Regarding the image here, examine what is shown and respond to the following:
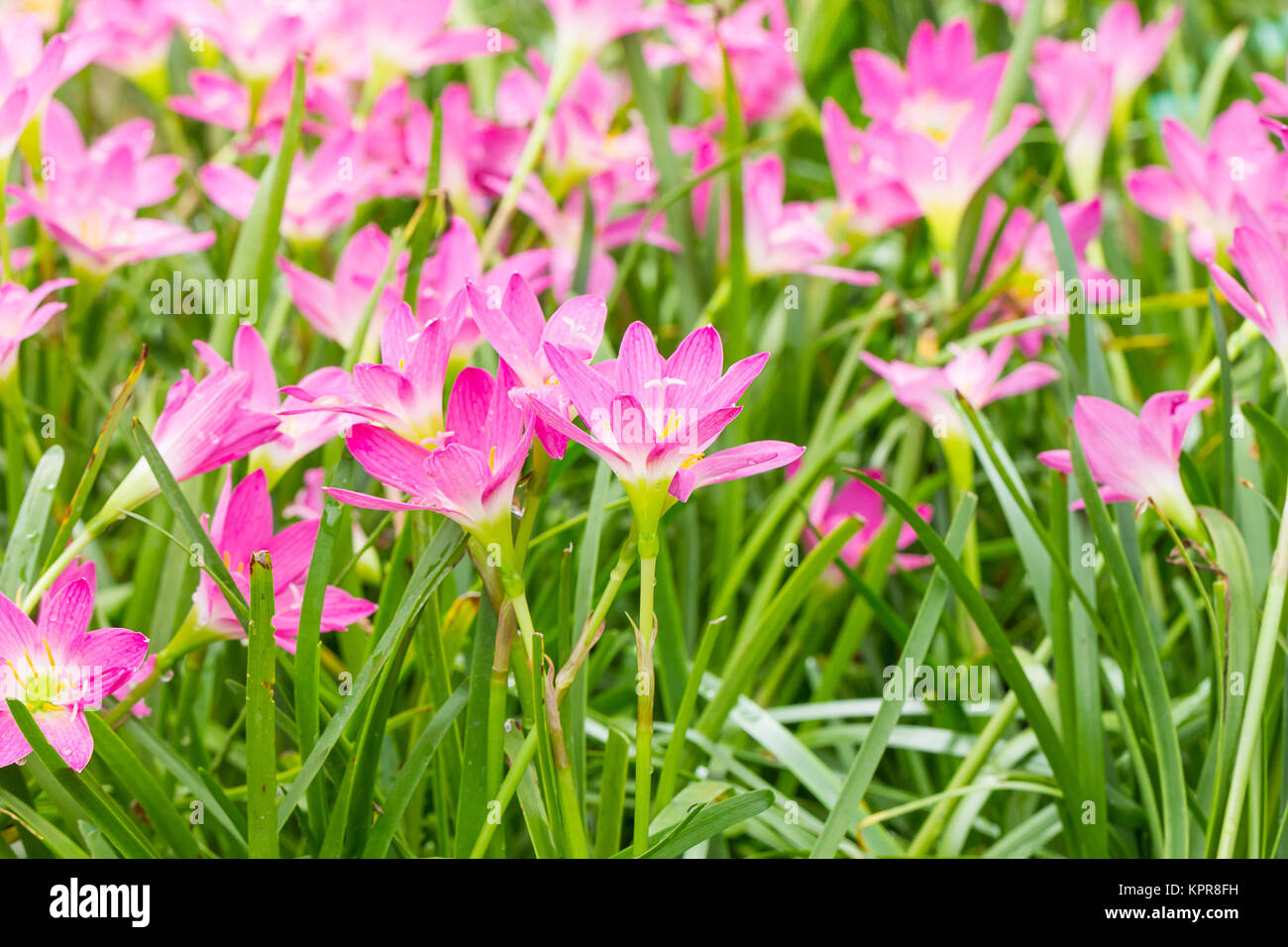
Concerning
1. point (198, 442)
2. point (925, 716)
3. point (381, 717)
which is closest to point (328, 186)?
point (198, 442)

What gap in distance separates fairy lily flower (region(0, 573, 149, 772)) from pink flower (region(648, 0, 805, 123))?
702 millimetres

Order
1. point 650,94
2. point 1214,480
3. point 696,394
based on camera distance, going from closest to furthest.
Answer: point 696,394
point 1214,480
point 650,94

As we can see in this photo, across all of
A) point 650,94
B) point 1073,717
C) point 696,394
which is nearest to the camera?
point 696,394

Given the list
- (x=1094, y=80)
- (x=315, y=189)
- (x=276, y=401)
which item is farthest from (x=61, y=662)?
(x=1094, y=80)

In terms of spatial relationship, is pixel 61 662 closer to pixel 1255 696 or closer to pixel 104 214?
pixel 104 214

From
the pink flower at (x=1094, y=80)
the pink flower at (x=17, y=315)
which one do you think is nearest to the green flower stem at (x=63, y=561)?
the pink flower at (x=17, y=315)

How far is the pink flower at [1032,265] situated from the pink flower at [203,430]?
1.70ft

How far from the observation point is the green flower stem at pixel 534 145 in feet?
2.40

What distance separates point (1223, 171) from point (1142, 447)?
0.33 metres

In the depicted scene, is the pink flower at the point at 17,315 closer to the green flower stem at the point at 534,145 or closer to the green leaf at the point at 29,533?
the green leaf at the point at 29,533

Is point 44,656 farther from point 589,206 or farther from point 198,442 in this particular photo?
point 589,206

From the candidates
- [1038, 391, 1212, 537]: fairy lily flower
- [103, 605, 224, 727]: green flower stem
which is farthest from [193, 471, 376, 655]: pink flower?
[1038, 391, 1212, 537]: fairy lily flower

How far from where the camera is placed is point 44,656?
44 cm
